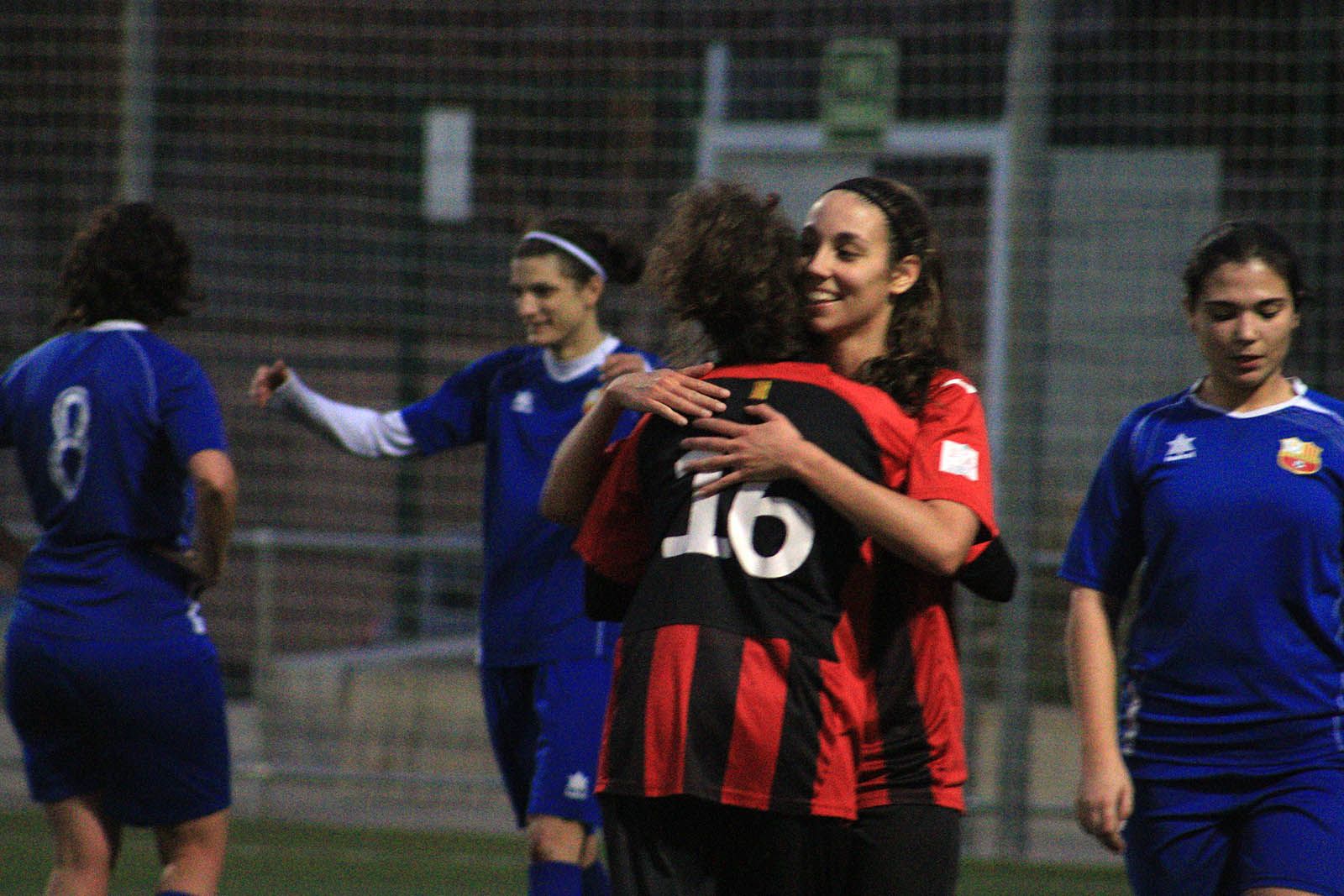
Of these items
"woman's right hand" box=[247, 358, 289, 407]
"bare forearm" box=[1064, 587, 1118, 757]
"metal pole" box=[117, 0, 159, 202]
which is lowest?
"bare forearm" box=[1064, 587, 1118, 757]

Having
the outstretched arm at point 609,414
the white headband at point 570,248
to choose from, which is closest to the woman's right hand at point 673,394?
the outstretched arm at point 609,414

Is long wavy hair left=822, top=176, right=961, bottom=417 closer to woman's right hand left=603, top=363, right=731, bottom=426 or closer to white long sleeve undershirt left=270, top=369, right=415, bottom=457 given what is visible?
woman's right hand left=603, top=363, right=731, bottom=426

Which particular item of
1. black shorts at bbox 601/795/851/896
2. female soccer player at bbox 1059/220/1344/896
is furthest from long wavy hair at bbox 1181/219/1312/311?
black shorts at bbox 601/795/851/896

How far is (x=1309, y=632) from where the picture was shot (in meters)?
3.12

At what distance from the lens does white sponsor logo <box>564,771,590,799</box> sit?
13.9ft

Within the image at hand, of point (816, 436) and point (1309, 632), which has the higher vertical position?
point (816, 436)

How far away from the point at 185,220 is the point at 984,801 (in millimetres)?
5479

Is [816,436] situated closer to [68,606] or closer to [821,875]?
[821,875]

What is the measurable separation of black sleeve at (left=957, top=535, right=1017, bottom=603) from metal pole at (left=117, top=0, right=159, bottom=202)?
6.09m

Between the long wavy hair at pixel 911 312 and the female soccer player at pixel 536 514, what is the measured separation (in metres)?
1.66

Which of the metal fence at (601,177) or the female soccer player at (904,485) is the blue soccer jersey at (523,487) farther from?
the metal fence at (601,177)

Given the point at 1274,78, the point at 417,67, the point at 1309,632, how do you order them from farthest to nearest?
1. the point at 417,67
2. the point at 1274,78
3. the point at 1309,632

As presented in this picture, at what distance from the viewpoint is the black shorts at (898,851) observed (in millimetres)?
2576

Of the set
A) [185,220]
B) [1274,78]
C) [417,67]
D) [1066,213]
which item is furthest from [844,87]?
[185,220]
